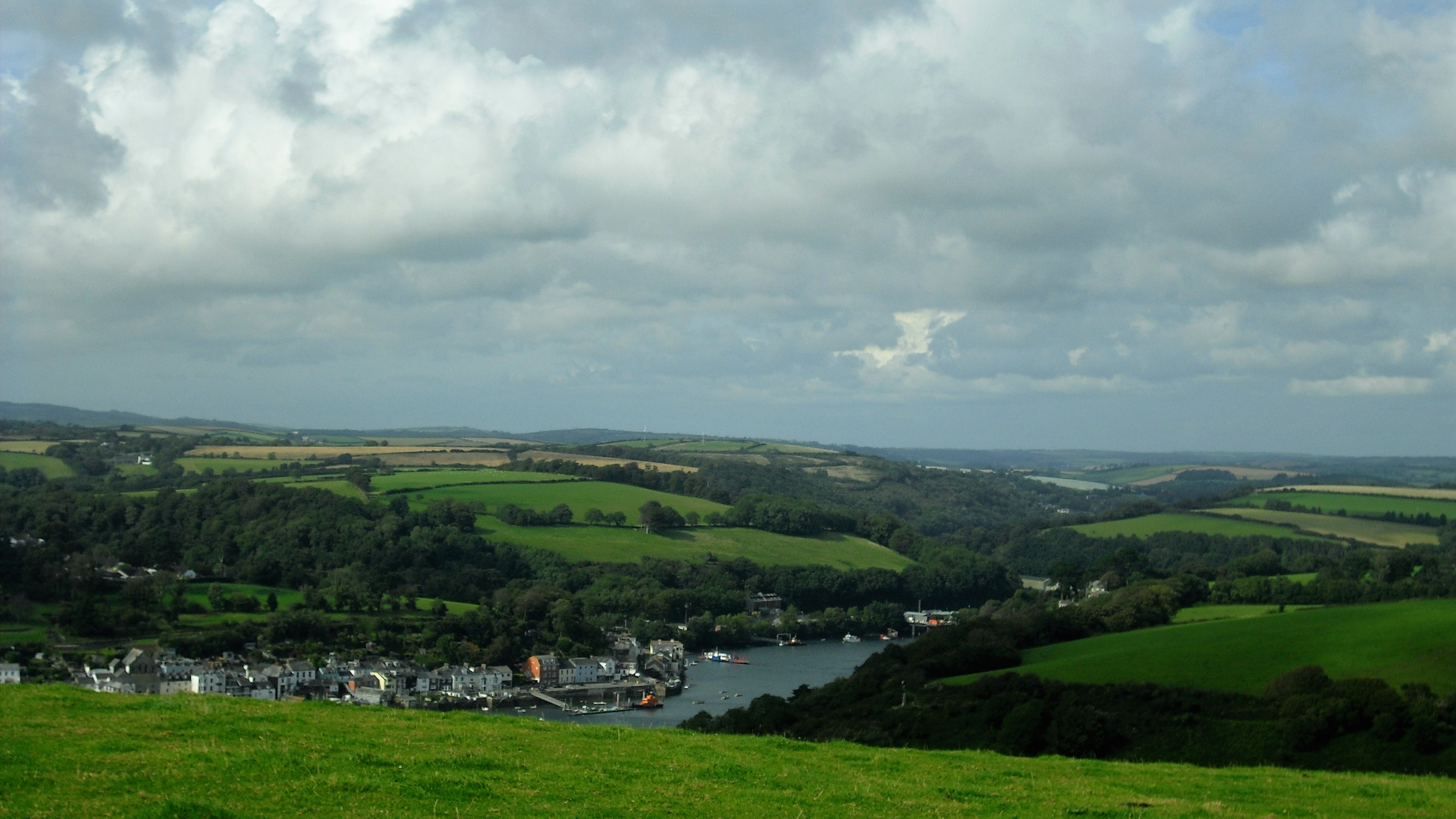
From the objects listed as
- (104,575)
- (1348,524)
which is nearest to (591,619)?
(104,575)

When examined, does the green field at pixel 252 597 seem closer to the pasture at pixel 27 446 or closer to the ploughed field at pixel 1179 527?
the pasture at pixel 27 446

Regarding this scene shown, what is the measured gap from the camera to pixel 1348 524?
371 feet

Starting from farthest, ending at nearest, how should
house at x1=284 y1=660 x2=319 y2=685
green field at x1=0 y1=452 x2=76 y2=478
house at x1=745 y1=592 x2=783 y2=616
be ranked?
green field at x1=0 y1=452 x2=76 y2=478
house at x1=745 y1=592 x2=783 y2=616
house at x1=284 y1=660 x2=319 y2=685

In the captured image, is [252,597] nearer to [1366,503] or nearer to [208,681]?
[208,681]

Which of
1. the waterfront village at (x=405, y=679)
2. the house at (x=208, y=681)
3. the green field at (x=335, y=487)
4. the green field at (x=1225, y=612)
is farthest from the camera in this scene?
the green field at (x=335, y=487)

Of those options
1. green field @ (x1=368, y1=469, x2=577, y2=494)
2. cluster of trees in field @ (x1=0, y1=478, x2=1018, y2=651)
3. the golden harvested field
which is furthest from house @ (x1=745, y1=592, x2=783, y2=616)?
the golden harvested field

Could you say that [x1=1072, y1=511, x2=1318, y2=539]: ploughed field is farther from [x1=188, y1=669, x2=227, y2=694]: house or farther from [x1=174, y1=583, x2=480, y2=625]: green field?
[x1=188, y1=669, x2=227, y2=694]: house

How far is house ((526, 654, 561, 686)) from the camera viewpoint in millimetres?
65562

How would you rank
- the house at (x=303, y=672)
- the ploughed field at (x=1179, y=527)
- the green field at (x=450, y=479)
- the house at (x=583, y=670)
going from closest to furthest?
the house at (x=303, y=672)
the house at (x=583, y=670)
the green field at (x=450, y=479)
the ploughed field at (x=1179, y=527)

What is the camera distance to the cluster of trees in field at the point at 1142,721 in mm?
26219

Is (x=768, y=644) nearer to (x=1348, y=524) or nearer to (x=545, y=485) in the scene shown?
(x=545, y=485)

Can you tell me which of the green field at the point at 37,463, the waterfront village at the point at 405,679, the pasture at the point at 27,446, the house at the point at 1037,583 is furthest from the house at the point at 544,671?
the pasture at the point at 27,446

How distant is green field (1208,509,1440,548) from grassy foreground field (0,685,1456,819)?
98.1 meters

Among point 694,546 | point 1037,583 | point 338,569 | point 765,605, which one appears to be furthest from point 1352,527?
point 338,569
